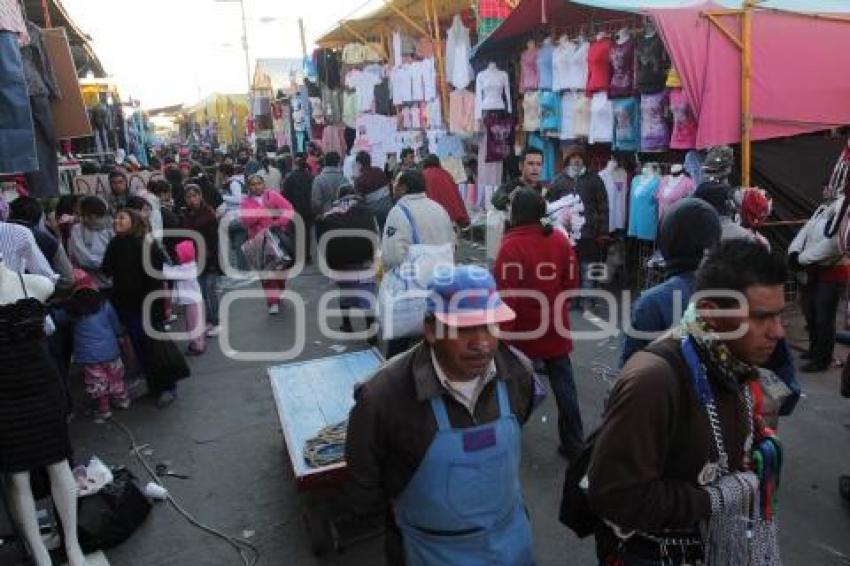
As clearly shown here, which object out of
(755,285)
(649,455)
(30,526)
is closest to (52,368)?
(30,526)

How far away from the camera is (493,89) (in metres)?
10.2

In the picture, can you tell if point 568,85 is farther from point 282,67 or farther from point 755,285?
point 282,67

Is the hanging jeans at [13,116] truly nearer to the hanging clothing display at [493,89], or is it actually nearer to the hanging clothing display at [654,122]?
the hanging clothing display at [654,122]

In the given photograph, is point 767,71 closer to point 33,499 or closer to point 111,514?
point 111,514

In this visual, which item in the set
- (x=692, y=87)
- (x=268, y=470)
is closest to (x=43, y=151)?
(x=268, y=470)

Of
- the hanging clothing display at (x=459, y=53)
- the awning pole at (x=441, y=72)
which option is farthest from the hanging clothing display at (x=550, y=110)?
the awning pole at (x=441, y=72)

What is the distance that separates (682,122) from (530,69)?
9.76 ft

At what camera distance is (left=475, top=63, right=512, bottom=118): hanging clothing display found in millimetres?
10212

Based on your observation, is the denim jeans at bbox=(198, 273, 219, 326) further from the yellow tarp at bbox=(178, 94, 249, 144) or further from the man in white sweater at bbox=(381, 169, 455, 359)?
the yellow tarp at bbox=(178, 94, 249, 144)

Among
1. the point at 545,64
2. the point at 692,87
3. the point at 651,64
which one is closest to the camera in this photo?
the point at 692,87

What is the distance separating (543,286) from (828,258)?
314 cm

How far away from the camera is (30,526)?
3664 millimetres

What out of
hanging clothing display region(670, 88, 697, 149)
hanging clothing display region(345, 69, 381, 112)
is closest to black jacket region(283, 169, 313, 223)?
hanging clothing display region(345, 69, 381, 112)

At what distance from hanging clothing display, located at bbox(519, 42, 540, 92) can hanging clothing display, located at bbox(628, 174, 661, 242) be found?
243 centimetres
